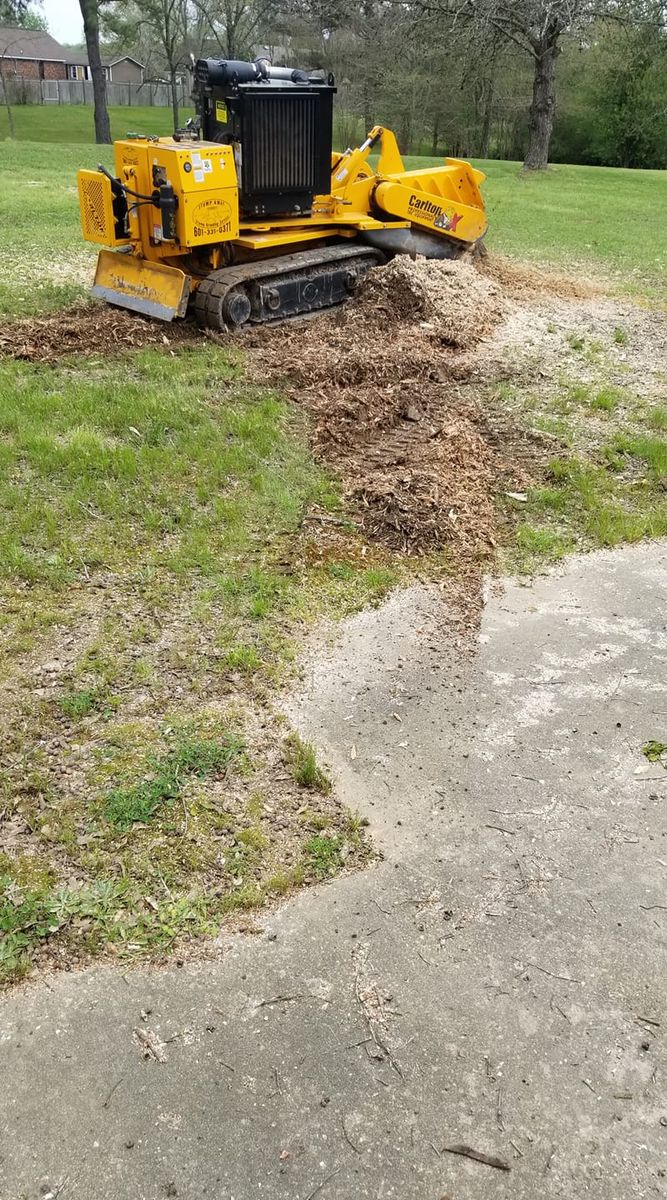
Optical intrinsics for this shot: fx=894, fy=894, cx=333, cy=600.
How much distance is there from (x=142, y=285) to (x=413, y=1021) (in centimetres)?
800

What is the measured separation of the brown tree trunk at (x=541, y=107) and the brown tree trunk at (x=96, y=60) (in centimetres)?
1582

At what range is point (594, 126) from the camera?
37.8 m

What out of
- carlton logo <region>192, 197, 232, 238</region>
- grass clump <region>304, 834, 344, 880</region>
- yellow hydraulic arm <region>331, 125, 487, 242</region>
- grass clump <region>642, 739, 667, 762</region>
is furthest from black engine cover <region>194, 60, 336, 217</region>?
grass clump <region>304, 834, 344, 880</region>

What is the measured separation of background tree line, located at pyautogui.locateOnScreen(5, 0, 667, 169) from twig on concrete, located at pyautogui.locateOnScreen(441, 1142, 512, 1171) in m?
29.2

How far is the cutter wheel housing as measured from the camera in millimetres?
8461

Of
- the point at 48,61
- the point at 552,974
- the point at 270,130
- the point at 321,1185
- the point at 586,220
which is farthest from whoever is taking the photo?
the point at 48,61

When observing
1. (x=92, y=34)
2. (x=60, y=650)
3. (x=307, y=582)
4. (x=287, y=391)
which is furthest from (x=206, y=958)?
(x=92, y=34)

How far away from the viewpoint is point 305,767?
3719 mm

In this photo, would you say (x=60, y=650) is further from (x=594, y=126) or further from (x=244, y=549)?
(x=594, y=126)

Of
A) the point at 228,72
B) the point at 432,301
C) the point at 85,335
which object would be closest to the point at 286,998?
the point at 85,335

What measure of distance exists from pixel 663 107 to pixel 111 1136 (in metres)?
42.3

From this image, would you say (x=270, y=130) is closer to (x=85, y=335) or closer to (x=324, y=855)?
(x=85, y=335)

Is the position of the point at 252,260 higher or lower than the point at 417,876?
higher

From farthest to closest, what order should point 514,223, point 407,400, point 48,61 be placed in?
1. point 48,61
2. point 514,223
3. point 407,400
